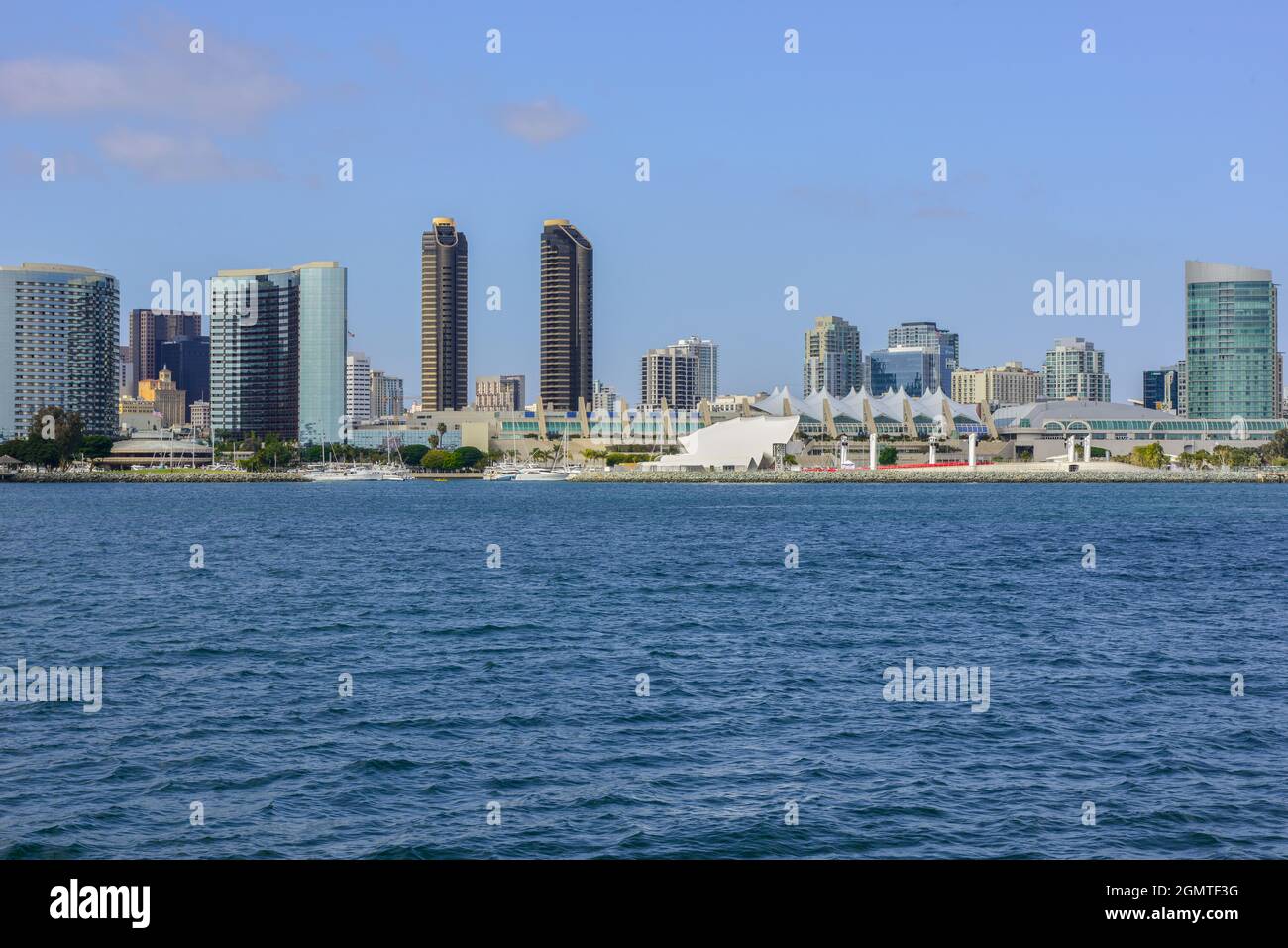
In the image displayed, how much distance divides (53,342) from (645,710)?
180984mm

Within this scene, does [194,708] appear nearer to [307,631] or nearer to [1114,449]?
[307,631]

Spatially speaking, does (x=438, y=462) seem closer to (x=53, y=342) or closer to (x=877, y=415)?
(x=53, y=342)

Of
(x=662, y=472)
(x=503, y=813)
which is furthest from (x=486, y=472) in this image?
(x=503, y=813)

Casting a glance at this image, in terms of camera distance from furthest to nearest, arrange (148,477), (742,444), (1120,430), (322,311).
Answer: (322,311) → (1120,430) → (148,477) → (742,444)

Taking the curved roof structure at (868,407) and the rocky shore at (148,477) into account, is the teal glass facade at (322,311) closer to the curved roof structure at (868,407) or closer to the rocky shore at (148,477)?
the rocky shore at (148,477)

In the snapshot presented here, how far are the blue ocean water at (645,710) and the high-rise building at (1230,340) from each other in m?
162

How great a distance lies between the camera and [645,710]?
16359mm

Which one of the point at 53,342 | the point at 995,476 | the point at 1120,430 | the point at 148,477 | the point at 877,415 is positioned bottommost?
the point at 995,476

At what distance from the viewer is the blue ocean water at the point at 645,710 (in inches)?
444

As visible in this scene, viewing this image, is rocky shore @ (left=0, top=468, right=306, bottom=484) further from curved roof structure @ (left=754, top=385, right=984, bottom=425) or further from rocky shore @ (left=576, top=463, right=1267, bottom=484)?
curved roof structure @ (left=754, top=385, right=984, bottom=425)

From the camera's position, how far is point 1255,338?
189 meters

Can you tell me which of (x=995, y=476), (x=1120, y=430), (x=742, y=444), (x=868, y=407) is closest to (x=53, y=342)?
(x=742, y=444)

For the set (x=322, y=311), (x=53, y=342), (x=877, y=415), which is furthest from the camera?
(x=322, y=311)

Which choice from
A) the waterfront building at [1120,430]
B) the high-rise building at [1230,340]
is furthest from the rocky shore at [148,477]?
the high-rise building at [1230,340]
